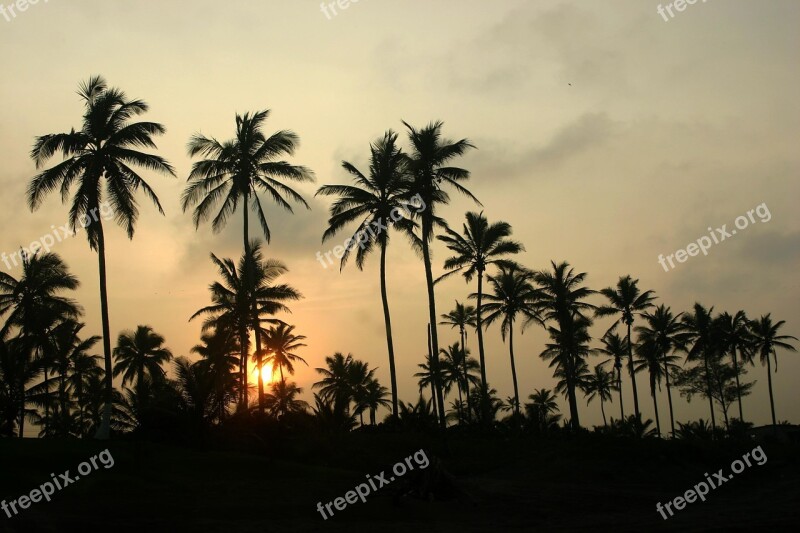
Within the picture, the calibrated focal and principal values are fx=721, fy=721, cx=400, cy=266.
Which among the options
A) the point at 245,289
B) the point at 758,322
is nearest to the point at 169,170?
the point at 245,289

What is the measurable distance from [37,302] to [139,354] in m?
15.7

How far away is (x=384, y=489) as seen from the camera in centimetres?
2078

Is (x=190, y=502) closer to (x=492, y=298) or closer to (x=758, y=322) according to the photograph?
(x=492, y=298)

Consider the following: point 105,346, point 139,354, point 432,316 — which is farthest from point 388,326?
point 139,354

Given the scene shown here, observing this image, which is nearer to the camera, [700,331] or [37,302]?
[37,302]

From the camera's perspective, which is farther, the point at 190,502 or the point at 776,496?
the point at 776,496

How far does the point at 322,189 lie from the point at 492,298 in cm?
1618

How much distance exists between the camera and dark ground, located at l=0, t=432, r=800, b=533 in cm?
1586

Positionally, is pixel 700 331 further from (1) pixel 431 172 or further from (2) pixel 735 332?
(1) pixel 431 172

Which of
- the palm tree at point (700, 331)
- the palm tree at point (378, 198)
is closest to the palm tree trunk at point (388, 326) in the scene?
the palm tree at point (378, 198)

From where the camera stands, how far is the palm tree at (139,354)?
53688mm

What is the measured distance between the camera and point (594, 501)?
20531 millimetres

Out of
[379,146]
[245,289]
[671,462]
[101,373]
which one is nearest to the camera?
[671,462]

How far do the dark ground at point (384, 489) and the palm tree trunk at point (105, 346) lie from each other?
2.55 m
